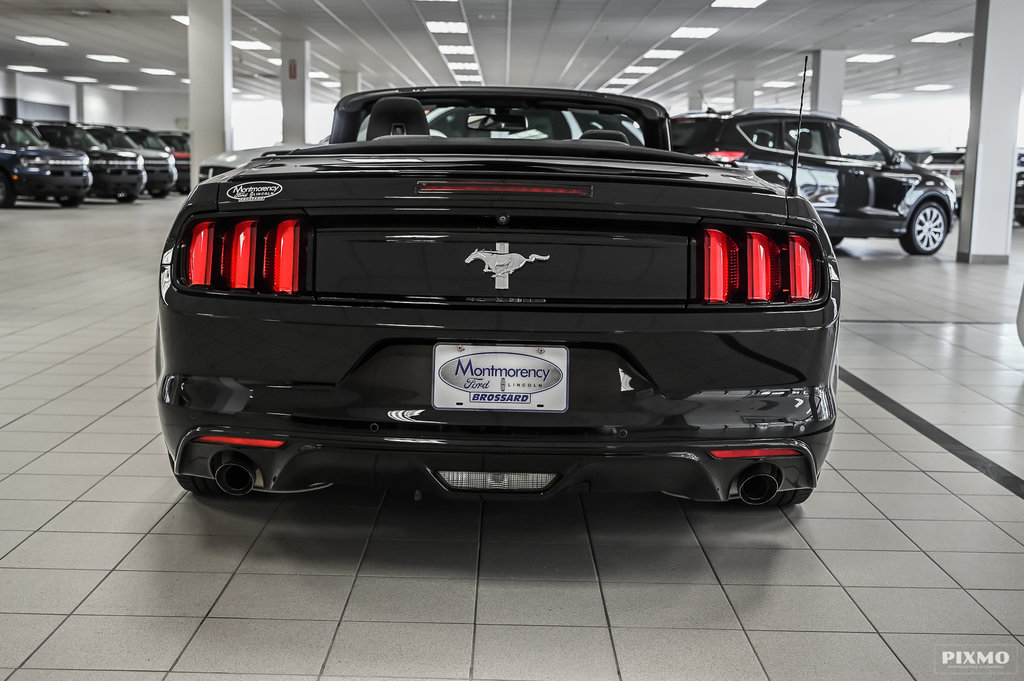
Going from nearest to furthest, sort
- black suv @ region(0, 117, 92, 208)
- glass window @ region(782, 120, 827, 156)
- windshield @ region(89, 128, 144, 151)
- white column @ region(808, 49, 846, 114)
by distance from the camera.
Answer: glass window @ region(782, 120, 827, 156) → black suv @ region(0, 117, 92, 208) → white column @ region(808, 49, 846, 114) → windshield @ region(89, 128, 144, 151)

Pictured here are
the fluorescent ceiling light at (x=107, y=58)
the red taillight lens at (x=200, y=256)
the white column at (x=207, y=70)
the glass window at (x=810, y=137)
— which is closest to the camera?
the red taillight lens at (x=200, y=256)

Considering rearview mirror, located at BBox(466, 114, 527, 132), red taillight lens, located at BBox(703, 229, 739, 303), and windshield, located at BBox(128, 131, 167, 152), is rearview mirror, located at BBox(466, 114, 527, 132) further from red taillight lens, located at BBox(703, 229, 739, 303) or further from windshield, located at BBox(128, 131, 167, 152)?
windshield, located at BBox(128, 131, 167, 152)

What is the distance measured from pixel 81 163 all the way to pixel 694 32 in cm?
1146

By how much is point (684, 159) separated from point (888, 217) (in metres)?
10.5

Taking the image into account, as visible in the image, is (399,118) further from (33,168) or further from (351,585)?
(33,168)

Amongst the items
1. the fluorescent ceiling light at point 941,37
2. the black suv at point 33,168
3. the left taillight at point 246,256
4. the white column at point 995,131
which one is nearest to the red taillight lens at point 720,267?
the left taillight at point 246,256

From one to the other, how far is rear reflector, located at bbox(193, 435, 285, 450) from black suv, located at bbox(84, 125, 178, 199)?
21.9 m

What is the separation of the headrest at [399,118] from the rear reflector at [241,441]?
55.7 inches

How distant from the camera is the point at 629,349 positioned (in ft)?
7.85

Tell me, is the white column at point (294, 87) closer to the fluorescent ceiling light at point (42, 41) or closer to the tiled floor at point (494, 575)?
the fluorescent ceiling light at point (42, 41)

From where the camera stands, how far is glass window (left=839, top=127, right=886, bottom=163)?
489 inches

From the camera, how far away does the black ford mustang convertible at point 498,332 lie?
239 centimetres

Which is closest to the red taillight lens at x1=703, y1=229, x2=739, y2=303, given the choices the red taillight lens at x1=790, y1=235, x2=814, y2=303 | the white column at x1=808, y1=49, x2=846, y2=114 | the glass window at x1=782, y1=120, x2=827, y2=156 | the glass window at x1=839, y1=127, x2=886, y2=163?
the red taillight lens at x1=790, y1=235, x2=814, y2=303

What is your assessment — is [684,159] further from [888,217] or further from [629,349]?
[888,217]
